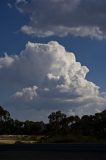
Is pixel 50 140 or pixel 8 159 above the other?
pixel 50 140

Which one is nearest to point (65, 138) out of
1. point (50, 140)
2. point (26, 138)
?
point (50, 140)

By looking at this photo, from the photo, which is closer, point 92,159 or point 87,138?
point 92,159

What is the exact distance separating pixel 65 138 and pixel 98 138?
605 inches

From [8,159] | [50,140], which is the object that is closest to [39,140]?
[50,140]

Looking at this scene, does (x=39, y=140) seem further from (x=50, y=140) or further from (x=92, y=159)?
(x=92, y=159)

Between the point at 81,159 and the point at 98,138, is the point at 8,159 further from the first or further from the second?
the point at 98,138

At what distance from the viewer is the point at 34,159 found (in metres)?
47.0

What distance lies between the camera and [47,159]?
153ft

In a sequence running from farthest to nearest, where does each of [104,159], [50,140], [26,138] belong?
[26,138] → [50,140] → [104,159]

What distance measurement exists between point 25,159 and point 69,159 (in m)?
4.17

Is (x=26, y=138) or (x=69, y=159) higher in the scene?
(x=26, y=138)

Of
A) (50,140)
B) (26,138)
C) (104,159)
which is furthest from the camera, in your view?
(26,138)

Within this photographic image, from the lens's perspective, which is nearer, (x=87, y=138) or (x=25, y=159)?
(x=25, y=159)

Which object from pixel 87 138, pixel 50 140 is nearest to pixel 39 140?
pixel 50 140
